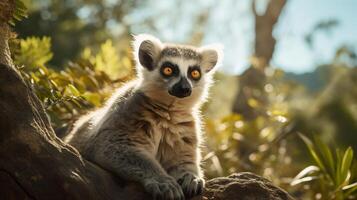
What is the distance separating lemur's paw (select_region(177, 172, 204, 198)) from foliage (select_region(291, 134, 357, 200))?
2.72 metres

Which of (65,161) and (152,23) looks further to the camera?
(152,23)

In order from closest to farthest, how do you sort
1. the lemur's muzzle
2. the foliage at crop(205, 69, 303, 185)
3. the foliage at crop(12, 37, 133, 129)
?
the lemur's muzzle, the foliage at crop(12, 37, 133, 129), the foliage at crop(205, 69, 303, 185)

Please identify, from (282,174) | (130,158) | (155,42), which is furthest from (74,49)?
(130,158)

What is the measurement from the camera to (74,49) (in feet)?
63.8

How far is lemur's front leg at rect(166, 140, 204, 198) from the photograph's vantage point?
4738 millimetres

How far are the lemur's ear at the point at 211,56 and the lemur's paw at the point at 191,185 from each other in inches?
77.8

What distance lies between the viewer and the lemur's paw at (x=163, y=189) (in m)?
4.40

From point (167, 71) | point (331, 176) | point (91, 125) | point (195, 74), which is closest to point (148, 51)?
point (167, 71)

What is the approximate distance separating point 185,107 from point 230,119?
3843 millimetres

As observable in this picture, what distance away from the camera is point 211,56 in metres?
6.70

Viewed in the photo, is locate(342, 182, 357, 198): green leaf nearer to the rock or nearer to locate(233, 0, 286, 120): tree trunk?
the rock

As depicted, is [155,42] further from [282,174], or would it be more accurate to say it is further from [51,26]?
[51,26]

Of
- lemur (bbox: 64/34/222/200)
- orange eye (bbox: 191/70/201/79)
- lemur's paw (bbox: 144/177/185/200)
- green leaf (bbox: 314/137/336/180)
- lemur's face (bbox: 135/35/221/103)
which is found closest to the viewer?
lemur's paw (bbox: 144/177/185/200)

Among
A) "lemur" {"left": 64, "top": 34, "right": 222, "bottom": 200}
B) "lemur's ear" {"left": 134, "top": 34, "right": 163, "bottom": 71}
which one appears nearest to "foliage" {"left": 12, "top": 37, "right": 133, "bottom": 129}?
"lemur" {"left": 64, "top": 34, "right": 222, "bottom": 200}
